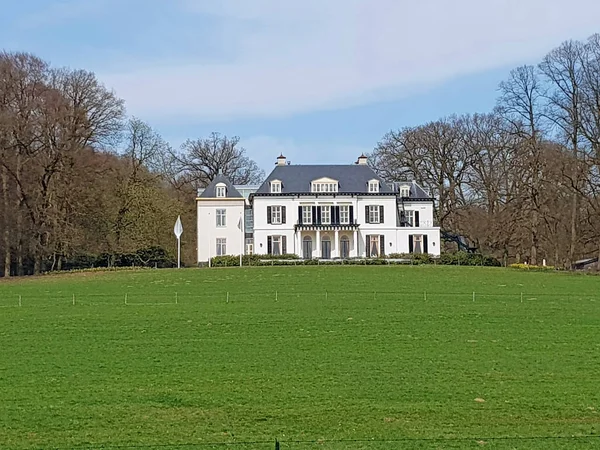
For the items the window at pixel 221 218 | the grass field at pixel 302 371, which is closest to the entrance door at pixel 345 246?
the window at pixel 221 218

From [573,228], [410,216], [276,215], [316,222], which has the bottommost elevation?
[573,228]

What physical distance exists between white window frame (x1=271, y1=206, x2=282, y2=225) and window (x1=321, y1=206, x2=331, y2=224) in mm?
3341

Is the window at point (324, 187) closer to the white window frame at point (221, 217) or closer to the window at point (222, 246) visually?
the white window frame at point (221, 217)

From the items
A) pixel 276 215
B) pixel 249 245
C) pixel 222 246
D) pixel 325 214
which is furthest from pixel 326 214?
pixel 222 246

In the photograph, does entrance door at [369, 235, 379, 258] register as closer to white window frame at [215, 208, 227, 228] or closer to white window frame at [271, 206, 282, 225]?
white window frame at [271, 206, 282, 225]

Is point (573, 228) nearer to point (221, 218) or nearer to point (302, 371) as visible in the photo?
point (221, 218)

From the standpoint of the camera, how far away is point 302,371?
14344 millimetres

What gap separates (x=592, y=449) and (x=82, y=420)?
6.54 metres

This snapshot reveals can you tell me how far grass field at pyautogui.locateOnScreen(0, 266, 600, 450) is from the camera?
392 inches

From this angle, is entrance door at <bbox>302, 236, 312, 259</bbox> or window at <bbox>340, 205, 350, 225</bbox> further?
entrance door at <bbox>302, 236, 312, 259</bbox>

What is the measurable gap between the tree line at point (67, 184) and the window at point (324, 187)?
1116cm

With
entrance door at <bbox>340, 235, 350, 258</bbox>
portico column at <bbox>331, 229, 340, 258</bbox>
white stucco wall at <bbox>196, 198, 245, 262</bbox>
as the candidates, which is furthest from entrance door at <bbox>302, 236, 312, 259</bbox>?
white stucco wall at <bbox>196, 198, 245, 262</bbox>

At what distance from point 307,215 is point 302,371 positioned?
155 feet

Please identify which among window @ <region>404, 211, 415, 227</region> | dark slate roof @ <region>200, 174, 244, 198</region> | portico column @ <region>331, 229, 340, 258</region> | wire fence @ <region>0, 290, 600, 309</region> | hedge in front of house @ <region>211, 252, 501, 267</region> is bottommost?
wire fence @ <region>0, 290, 600, 309</region>
